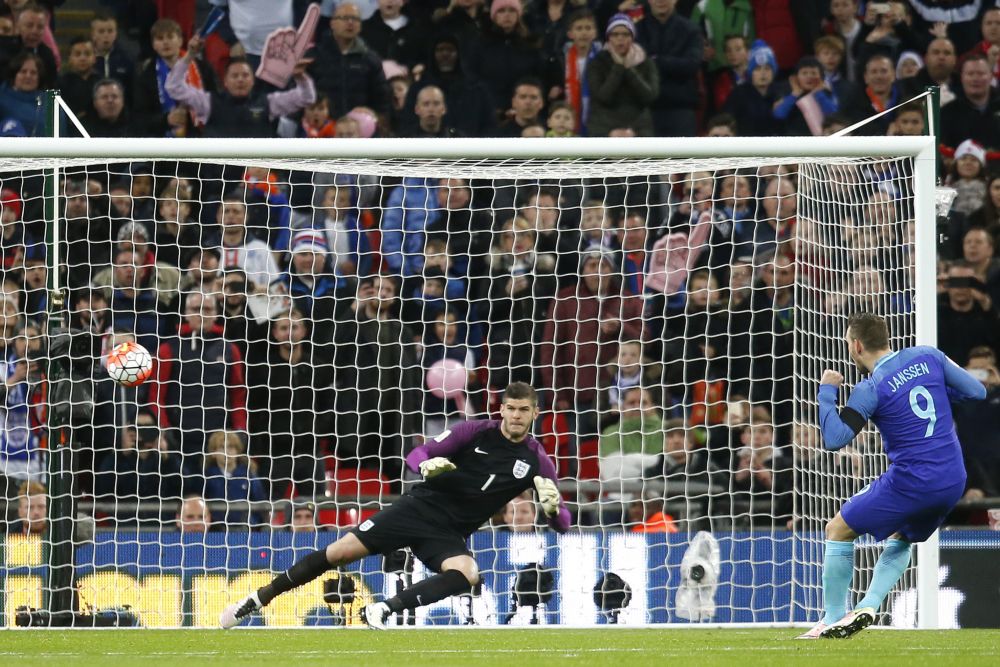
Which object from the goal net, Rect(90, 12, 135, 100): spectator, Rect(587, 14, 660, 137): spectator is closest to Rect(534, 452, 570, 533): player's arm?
the goal net

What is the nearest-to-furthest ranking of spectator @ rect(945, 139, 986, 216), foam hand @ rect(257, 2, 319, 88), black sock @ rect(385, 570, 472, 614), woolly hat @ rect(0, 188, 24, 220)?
black sock @ rect(385, 570, 472, 614) < woolly hat @ rect(0, 188, 24, 220) < spectator @ rect(945, 139, 986, 216) < foam hand @ rect(257, 2, 319, 88)

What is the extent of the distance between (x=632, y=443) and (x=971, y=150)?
4.02m

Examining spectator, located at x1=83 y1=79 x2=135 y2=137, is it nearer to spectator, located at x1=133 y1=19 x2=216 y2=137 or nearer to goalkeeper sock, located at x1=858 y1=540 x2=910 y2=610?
spectator, located at x1=133 y1=19 x2=216 y2=137

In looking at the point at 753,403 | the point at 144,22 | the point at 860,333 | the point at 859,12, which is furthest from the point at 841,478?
the point at 144,22

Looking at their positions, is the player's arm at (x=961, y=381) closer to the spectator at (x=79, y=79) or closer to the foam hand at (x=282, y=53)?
the foam hand at (x=282, y=53)

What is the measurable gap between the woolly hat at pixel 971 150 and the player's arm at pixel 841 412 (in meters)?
5.37

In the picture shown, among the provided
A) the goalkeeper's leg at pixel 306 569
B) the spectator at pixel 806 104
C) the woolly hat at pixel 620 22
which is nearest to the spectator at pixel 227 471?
the goalkeeper's leg at pixel 306 569

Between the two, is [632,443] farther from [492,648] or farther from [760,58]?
[760,58]

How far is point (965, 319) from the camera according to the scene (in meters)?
10.7

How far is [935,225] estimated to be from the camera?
8.57 metres

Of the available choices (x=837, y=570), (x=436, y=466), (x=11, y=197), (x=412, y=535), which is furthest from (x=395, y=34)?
(x=837, y=570)

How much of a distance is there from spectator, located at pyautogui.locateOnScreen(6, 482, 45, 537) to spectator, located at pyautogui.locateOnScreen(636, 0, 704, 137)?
18.5ft

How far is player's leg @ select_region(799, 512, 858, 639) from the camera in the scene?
716 cm

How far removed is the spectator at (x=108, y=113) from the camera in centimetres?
1127
